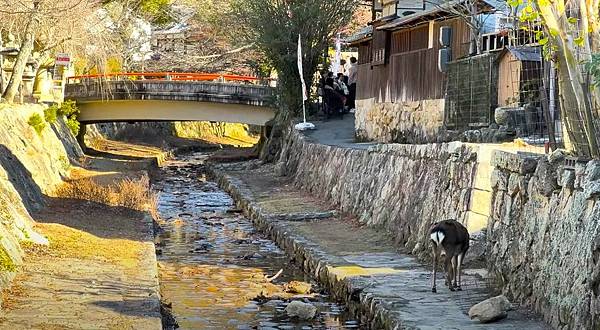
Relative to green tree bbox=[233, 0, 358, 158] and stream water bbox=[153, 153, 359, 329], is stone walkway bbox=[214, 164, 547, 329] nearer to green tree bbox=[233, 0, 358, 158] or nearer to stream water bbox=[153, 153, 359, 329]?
stream water bbox=[153, 153, 359, 329]

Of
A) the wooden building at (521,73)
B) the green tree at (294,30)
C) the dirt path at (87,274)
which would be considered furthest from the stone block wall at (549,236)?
the green tree at (294,30)

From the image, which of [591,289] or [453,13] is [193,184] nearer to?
[453,13]

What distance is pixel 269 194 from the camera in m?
32.2

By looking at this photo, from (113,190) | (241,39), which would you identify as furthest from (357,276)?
(241,39)

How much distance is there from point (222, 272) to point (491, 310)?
351 inches

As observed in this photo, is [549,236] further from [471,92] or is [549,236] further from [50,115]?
[50,115]

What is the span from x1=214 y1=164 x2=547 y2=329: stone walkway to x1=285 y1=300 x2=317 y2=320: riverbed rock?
590 millimetres

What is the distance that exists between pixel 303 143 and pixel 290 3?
8.05 metres

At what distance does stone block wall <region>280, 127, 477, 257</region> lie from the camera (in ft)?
55.1

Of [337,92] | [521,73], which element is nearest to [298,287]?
[521,73]

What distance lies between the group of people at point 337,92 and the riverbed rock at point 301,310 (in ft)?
82.3

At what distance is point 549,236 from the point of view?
38.3ft

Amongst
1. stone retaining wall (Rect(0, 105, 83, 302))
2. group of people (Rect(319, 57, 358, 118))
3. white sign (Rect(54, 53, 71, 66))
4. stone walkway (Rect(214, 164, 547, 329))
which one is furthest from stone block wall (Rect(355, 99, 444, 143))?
white sign (Rect(54, 53, 71, 66))

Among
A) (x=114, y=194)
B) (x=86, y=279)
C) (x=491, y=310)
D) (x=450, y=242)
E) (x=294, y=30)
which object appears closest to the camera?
(x=491, y=310)
